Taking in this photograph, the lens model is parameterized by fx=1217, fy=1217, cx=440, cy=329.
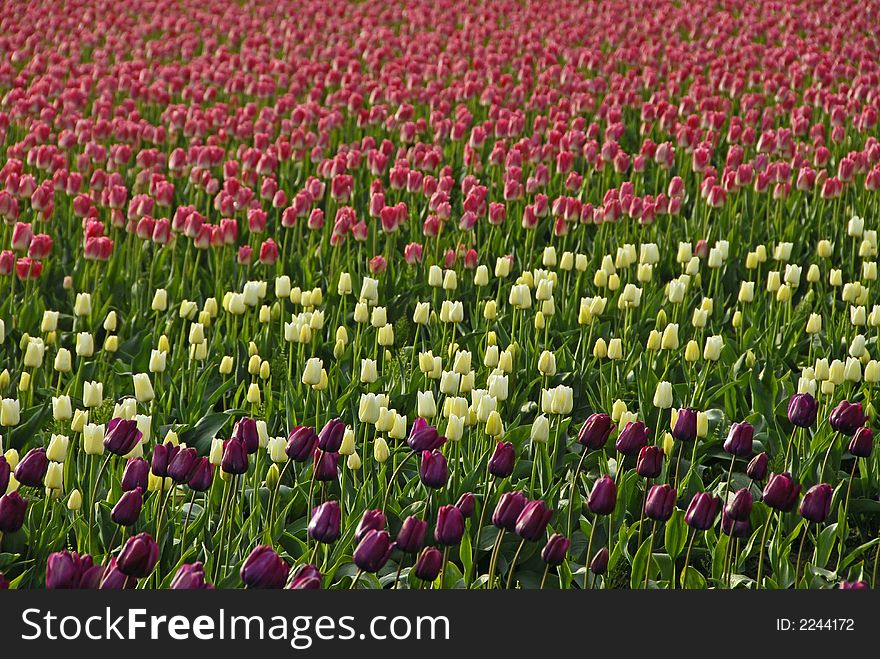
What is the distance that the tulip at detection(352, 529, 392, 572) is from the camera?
2721 millimetres

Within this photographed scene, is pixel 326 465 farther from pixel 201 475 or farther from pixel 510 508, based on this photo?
pixel 510 508

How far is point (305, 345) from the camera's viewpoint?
17.0 feet

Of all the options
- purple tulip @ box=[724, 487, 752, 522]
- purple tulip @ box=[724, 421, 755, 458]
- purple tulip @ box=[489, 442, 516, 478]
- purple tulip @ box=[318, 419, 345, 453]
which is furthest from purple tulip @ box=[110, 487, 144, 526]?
purple tulip @ box=[724, 421, 755, 458]

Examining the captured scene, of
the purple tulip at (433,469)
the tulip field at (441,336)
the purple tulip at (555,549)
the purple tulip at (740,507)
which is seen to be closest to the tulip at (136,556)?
the tulip field at (441,336)

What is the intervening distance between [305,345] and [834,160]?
4498 millimetres

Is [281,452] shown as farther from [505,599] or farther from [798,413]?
[798,413]

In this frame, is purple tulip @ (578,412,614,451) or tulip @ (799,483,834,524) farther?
purple tulip @ (578,412,614,451)

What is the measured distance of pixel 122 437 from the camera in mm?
3273

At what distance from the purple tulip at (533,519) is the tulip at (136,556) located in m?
0.89

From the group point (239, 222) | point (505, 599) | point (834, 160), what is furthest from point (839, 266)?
point (505, 599)

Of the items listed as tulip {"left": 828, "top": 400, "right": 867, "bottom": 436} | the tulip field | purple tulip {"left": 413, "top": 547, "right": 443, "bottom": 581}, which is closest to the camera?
purple tulip {"left": 413, "top": 547, "right": 443, "bottom": 581}

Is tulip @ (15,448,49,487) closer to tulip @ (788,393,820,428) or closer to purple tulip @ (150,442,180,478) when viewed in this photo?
purple tulip @ (150,442,180,478)

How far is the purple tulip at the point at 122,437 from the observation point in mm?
3270

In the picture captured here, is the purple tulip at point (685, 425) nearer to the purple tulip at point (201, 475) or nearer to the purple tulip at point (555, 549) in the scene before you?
the purple tulip at point (555, 549)
